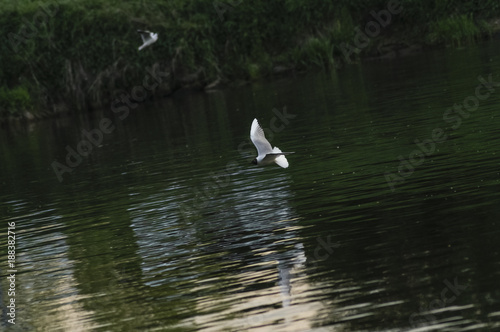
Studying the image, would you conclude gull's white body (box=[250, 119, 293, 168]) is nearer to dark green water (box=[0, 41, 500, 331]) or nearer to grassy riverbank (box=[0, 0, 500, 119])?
dark green water (box=[0, 41, 500, 331])

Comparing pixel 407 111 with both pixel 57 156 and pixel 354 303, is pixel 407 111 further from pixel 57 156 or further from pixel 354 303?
pixel 354 303

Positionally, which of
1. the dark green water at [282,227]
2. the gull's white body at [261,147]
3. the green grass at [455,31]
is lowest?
the dark green water at [282,227]

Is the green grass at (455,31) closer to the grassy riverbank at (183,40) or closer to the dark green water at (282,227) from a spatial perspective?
the grassy riverbank at (183,40)

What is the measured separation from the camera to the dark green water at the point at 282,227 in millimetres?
13180

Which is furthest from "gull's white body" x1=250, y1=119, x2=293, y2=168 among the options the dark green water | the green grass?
the green grass

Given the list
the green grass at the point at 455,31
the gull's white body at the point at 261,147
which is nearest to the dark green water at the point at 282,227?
the gull's white body at the point at 261,147

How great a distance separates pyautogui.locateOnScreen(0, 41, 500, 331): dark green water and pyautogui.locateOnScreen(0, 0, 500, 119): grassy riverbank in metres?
23.9

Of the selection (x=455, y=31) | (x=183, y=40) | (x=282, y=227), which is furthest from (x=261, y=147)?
(x=183, y=40)

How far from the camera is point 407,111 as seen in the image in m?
33.6

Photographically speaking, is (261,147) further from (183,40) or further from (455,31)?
(183,40)

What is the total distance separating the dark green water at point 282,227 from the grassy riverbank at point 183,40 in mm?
23873

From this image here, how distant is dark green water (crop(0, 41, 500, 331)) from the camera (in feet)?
43.2

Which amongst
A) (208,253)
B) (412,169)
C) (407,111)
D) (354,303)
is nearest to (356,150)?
(412,169)

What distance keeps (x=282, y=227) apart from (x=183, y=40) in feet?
154
